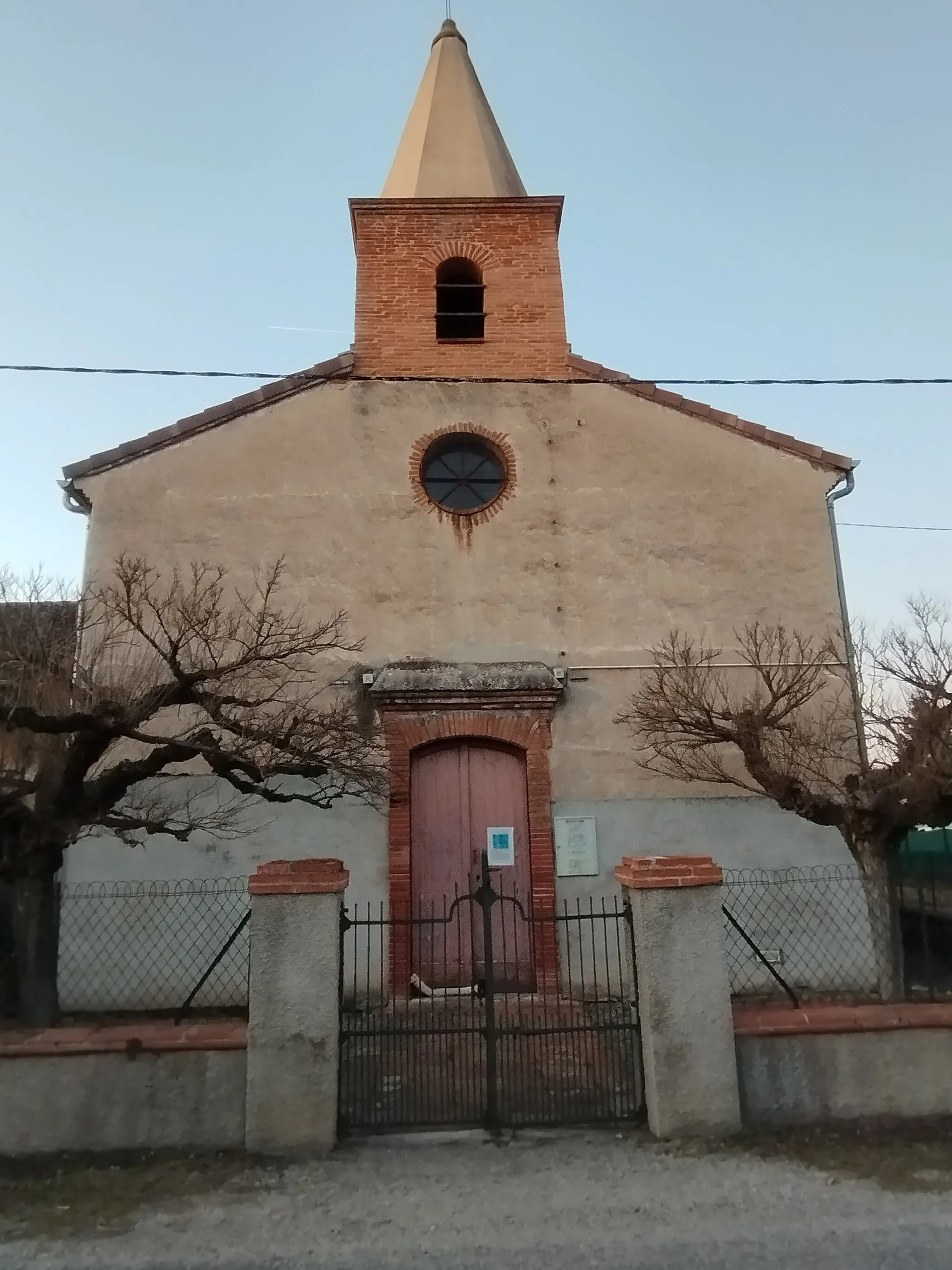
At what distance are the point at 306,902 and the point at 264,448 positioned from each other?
611 centimetres

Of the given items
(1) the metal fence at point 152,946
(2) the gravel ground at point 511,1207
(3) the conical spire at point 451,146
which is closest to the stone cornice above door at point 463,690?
(1) the metal fence at point 152,946

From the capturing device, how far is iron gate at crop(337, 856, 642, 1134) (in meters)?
5.59

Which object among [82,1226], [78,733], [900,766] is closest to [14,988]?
[78,733]

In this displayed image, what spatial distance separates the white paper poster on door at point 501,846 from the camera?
9133 millimetres

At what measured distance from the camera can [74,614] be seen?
830cm

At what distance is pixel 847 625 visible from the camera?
9906 millimetres

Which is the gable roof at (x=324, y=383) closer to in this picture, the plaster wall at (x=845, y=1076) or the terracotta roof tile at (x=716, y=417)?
the terracotta roof tile at (x=716, y=417)

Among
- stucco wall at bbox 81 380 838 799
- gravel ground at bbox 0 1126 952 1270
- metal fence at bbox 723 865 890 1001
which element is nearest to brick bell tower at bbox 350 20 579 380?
stucco wall at bbox 81 380 838 799

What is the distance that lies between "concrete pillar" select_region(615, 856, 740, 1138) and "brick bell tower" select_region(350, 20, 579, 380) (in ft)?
22.6

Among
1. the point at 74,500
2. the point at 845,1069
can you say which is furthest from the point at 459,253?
the point at 845,1069

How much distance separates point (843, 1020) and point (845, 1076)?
12.6 inches

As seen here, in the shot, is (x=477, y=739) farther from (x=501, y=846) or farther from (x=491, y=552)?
(x=491, y=552)

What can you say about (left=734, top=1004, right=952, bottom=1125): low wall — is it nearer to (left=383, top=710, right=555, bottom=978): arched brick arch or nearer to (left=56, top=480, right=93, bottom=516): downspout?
(left=383, top=710, right=555, bottom=978): arched brick arch

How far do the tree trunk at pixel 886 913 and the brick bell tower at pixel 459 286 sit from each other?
633 centimetres
